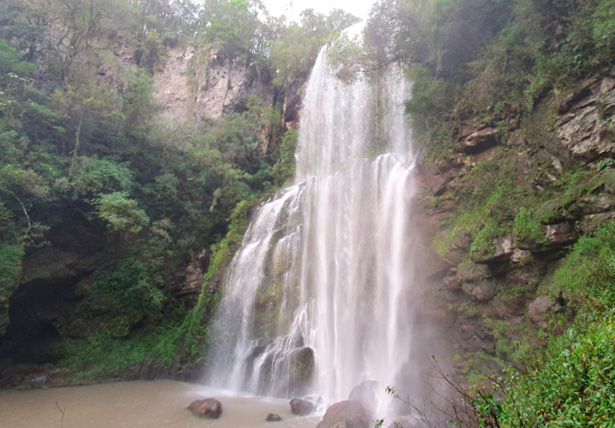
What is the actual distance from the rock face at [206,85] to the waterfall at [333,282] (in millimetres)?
11370

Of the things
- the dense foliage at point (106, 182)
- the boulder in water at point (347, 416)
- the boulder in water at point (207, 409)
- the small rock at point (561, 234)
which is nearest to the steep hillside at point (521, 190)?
the small rock at point (561, 234)

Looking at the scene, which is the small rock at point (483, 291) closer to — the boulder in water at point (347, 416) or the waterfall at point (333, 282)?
the waterfall at point (333, 282)

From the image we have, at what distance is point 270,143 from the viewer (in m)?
23.2

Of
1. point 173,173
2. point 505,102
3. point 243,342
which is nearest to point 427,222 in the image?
point 505,102

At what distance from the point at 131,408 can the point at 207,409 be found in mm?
2442

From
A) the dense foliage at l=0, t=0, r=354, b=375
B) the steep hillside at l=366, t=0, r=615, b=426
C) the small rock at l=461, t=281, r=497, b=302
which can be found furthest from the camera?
the dense foliage at l=0, t=0, r=354, b=375

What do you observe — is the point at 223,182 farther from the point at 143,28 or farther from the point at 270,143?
the point at 143,28

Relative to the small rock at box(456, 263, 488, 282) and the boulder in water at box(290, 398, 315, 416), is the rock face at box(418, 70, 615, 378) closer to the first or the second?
the small rock at box(456, 263, 488, 282)

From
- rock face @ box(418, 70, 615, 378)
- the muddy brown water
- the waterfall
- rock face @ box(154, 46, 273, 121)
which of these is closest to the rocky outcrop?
rock face @ box(418, 70, 615, 378)

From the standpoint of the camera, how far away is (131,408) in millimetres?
9477

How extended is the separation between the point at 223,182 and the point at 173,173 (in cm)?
246

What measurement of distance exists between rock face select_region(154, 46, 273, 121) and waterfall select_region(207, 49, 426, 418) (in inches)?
448

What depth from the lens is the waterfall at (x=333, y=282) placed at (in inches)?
402

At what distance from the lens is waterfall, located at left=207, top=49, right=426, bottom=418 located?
33.5ft
